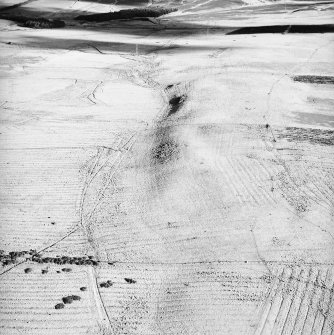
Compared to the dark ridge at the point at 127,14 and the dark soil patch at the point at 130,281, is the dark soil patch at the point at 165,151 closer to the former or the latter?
the dark soil patch at the point at 130,281

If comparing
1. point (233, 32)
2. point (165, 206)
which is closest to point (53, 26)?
point (233, 32)

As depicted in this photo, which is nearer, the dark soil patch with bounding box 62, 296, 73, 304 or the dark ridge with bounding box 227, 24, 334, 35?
the dark soil patch with bounding box 62, 296, 73, 304

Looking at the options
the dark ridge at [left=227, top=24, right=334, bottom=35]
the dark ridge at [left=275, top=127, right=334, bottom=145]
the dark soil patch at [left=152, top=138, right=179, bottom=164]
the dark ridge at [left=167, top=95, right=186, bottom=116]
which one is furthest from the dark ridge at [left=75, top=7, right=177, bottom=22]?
the dark ridge at [left=275, top=127, right=334, bottom=145]

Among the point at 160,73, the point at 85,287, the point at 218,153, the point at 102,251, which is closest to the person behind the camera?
the point at 85,287

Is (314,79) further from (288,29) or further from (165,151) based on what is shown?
(288,29)

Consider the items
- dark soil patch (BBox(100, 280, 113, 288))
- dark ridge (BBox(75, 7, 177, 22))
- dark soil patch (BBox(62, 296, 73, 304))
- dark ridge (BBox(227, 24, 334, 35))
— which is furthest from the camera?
dark ridge (BBox(75, 7, 177, 22))

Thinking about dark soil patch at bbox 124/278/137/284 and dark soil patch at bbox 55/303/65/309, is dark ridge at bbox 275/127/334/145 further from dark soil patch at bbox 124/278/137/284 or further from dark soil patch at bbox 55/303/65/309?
dark soil patch at bbox 55/303/65/309

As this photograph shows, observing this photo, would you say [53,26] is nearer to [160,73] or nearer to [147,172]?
[160,73]
